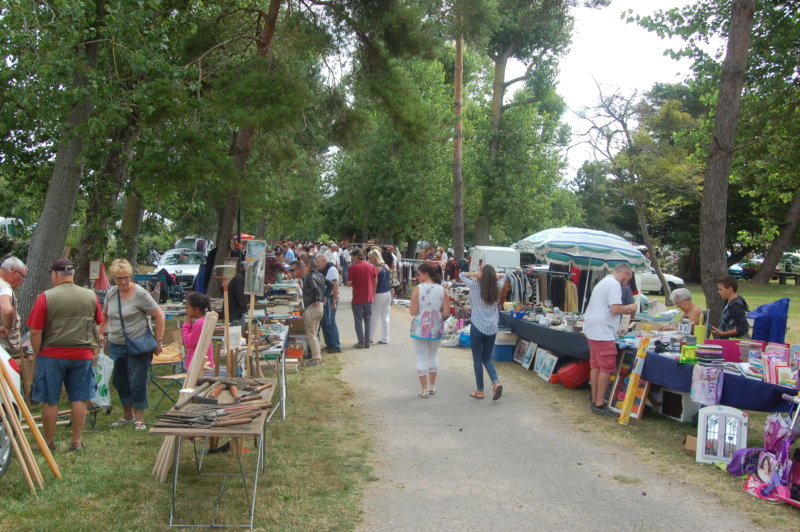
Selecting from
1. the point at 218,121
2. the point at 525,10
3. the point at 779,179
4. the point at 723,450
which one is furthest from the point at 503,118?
the point at 723,450

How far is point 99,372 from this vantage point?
6789mm

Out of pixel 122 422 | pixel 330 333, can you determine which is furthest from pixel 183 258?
pixel 122 422

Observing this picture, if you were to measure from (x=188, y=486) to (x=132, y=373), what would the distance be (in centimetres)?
184

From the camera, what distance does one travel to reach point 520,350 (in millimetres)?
11031

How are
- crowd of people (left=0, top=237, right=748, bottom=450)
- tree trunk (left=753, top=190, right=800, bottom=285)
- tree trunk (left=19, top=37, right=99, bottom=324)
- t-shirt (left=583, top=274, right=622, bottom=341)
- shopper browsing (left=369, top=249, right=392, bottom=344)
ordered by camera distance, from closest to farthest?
crowd of people (left=0, top=237, right=748, bottom=450) < t-shirt (left=583, top=274, right=622, bottom=341) < tree trunk (left=19, top=37, right=99, bottom=324) < shopper browsing (left=369, top=249, right=392, bottom=344) < tree trunk (left=753, top=190, right=800, bottom=285)

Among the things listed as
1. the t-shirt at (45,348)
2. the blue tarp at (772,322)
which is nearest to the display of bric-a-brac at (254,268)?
the t-shirt at (45,348)

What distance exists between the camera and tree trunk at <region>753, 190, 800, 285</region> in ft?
94.6

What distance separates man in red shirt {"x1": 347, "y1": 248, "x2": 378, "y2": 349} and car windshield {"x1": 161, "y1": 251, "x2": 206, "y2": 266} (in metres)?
12.1

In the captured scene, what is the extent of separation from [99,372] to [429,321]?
150 inches

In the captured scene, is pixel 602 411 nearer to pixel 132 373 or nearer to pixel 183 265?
pixel 132 373

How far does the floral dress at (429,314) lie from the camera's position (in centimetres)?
815

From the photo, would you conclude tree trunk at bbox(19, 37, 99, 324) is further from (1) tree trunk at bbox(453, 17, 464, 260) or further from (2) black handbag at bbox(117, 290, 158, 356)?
(1) tree trunk at bbox(453, 17, 464, 260)

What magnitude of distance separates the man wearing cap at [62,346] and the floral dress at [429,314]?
3.80 meters

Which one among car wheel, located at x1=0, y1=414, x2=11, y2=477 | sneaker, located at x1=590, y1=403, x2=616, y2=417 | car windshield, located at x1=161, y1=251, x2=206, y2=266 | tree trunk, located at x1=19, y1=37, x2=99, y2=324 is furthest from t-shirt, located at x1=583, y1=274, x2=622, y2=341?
car windshield, located at x1=161, y1=251, x2=206, y2=266
